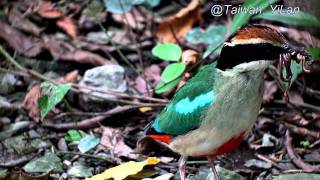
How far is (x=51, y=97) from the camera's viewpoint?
5.44m

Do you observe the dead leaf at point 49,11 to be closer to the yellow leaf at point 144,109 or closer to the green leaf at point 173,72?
the yellow leaf at point 144,109

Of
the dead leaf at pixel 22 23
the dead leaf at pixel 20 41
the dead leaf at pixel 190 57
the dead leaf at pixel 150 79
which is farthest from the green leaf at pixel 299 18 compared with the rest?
the dead leaf at pixel 22 23

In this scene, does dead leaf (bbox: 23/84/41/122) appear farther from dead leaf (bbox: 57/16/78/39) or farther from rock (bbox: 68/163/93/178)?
dead leaf (bbox: 57/16/78/39)

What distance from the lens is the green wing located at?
14.4 feet

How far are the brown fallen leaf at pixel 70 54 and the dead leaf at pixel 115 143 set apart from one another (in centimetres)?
89

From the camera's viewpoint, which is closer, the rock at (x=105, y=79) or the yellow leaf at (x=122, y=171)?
the yellow leaf at (x=122, y=171)

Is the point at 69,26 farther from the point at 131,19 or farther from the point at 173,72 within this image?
the point at 173,72

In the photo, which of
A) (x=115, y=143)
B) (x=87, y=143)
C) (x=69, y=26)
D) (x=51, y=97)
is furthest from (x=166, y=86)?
(x=69, y=26)

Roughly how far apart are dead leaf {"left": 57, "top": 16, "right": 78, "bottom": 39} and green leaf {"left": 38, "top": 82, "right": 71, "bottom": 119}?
1.69m

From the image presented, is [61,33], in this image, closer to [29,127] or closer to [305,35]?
[29,127]

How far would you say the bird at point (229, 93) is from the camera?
4.08 metres

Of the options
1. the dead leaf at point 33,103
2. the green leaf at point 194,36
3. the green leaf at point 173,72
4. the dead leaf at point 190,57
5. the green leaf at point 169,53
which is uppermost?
the green leaf at point 194,36

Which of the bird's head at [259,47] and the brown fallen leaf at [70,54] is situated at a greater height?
the bird's head at [259,47]

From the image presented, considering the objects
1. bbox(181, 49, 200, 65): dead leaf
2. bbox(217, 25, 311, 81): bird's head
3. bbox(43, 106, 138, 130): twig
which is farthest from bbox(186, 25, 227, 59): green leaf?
bbox(217, 25, 311, 81): bird's head
